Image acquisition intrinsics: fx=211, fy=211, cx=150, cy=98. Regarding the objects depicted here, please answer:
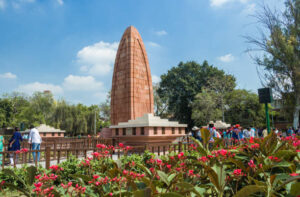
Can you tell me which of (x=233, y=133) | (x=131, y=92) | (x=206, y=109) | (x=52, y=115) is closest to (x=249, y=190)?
(x=233, y=133)

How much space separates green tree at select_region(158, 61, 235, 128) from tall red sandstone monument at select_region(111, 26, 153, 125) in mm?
15205

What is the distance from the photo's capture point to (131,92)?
41.2ft

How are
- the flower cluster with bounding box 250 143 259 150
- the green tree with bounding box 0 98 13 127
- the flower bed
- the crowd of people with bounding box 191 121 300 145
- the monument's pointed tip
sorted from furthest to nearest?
the green tree with bounding box 0 98 13 127 → the monument's pointed tip → the crowd of people with bounding box 191 121 300 145 → the flower cluster with bounding box 250 143 259 150 → the flower bed

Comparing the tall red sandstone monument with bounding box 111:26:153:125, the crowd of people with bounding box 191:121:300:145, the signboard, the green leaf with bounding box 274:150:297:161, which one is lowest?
the crowd of people with bounding box 191:121:300:145

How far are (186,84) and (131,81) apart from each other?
1679 centimetres

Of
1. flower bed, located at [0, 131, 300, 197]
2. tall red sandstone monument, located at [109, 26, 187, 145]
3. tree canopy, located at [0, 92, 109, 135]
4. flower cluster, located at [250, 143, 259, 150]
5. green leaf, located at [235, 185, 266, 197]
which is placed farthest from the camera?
tree canopy, located at [0, 92, 109, 135]

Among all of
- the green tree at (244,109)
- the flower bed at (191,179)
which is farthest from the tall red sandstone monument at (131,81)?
the green tree at (244,109)

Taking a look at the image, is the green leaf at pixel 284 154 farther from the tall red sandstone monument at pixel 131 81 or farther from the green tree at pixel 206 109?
the green tree at pixel 206 109

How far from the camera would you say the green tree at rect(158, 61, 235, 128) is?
28525 mm

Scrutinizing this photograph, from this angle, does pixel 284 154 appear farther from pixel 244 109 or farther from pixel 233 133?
pixel 244 109

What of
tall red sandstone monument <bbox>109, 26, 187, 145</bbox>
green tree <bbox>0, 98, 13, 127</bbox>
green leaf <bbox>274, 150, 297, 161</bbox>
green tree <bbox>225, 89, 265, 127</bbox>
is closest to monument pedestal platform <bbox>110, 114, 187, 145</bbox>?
tall red sandstone monument <bbox>109, 26, 187, 145</bbox>

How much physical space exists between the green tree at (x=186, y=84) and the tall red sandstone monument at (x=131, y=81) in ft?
49.9

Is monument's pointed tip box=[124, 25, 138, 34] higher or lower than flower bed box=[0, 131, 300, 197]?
higher

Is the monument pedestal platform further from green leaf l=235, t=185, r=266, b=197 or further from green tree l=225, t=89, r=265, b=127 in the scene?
green tree l=225, t=89, r=265, b=127
